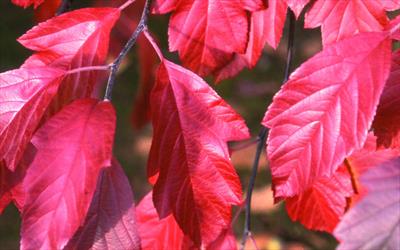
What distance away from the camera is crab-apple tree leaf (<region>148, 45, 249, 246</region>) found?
785mm

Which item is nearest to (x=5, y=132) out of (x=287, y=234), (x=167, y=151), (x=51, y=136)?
(x=51, y=136)

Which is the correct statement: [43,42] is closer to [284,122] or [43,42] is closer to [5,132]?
[5,132]

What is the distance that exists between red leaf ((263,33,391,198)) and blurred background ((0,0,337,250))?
130 centimetres

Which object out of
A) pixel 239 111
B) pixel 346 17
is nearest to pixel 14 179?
pixel 346 17

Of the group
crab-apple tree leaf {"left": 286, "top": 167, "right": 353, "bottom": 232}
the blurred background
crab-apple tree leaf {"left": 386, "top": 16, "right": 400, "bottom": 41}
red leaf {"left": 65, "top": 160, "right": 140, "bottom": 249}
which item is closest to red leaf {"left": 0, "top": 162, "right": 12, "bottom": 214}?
red leaf {"left": 65, "top": 160, "right": 140, "bottom": 249}

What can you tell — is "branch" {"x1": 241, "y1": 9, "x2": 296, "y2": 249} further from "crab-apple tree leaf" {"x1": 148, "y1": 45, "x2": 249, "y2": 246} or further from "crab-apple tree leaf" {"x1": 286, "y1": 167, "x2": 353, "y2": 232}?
"crab-apple tree leaf" {"x1": 148, "y1": 45, "x2": 249, "y2": 246}

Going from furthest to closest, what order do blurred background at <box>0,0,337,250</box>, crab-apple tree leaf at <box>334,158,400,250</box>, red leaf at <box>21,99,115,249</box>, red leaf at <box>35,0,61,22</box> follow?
blurred background at <box>0,0,337,250</box> → red leaf at <box>35,0,61,22</box> → red leaf at <box>21,99,115,249</box> → crab-apple tree leaf at <box>334,158,400,250</box>

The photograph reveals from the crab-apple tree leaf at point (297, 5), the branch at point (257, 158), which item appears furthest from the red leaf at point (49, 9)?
the crab-apple tree leaf at point (297, 5)

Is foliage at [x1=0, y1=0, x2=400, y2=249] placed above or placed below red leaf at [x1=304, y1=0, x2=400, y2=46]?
below

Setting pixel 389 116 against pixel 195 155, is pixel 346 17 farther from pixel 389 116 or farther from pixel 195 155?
pixel 195 155

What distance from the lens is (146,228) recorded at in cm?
94

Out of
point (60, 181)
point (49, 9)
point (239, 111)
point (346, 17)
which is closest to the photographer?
point (60, 181)

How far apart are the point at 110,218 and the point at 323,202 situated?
322 millimetres

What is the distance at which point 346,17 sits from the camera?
82 cm
